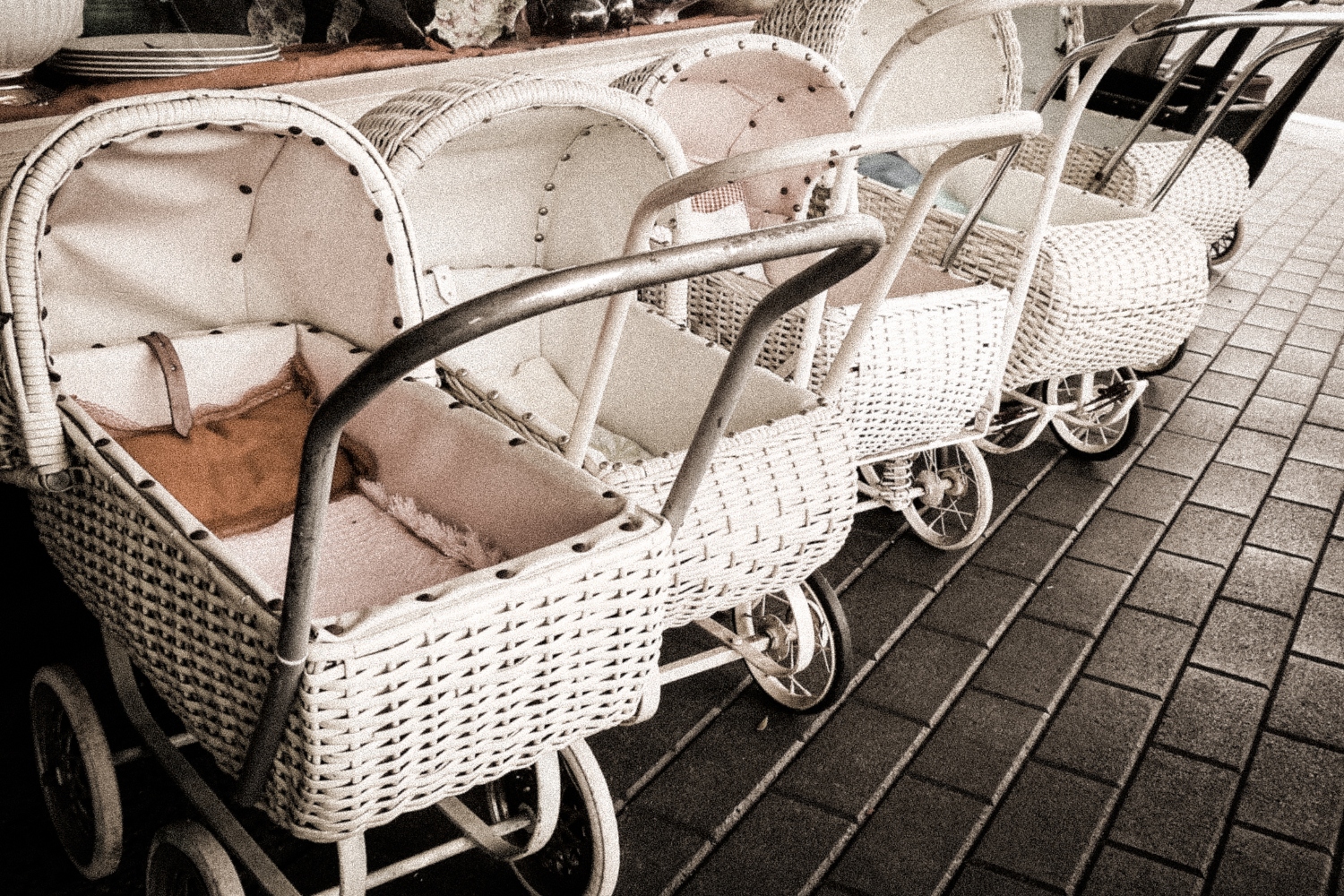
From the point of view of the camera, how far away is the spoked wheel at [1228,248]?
396 centimetres

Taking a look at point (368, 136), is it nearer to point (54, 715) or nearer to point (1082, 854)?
point (54, 715)

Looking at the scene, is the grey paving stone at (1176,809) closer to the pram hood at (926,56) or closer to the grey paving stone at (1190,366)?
the pram hood at (926,56)

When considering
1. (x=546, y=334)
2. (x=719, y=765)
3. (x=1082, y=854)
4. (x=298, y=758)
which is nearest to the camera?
(x=298, y=758)

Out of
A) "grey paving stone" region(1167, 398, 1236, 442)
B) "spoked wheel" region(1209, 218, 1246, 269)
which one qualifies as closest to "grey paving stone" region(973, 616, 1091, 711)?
"grey paving stone" region(1167, 398, 1236, 442)

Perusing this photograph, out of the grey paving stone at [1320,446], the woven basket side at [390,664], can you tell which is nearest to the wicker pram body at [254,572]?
the woven basket side at [390,664]

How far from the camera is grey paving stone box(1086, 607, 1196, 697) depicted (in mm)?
1955

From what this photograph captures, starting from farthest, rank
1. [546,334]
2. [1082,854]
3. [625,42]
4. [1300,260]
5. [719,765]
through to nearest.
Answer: [1300,260] < [625,42] < [546,334] < [719,765] < [1082,854]

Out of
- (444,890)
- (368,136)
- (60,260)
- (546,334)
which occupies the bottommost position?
(444,890)

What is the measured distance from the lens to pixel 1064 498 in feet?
Answer: 8.39

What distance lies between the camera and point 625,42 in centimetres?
253

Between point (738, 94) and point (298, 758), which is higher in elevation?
point (738, 94)

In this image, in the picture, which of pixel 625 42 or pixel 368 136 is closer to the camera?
pixel 368 136

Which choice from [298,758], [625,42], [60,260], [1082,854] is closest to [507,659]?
[298,758]

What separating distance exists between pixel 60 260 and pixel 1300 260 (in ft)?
14.3
